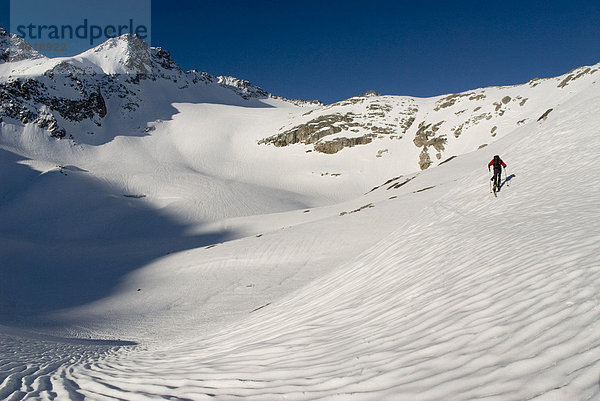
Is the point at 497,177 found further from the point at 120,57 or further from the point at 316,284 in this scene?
the point at 120,57

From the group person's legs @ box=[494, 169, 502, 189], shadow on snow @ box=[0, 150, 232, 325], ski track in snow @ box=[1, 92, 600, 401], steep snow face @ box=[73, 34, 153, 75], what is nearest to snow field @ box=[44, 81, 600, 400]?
ski track in snow @ box=[1, 92, 600, 401]

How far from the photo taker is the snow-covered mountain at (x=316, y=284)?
2.38 m

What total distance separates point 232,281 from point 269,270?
160 centimetres

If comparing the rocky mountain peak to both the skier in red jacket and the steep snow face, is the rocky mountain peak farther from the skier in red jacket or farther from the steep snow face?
the skier in red jacket

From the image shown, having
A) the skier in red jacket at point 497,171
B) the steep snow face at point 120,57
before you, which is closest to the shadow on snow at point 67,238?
the skier in red jacket at point 497,171

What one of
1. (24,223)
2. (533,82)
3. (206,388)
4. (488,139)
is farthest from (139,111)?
(206,388)

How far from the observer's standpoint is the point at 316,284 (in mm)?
7371

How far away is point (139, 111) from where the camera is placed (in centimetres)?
7606

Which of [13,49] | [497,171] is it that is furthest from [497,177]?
[13,49]

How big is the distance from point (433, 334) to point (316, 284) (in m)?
4.69

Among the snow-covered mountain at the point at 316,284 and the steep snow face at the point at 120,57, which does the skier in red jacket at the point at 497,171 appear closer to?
the snow-covered mountain at the point at 316,284

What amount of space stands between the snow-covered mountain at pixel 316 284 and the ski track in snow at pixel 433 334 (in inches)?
0.9

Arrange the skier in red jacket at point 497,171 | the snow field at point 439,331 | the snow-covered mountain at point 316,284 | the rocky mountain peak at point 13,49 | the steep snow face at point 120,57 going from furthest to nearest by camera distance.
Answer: the steep snow face at point 120,57 → the rocky mountain peak at point 13,49 → the skier in red jacket at point 497,171 → the snow-covered mountain at point 316,284 → the snow field at point 439,331

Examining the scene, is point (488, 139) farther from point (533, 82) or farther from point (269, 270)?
point (269, 270)
